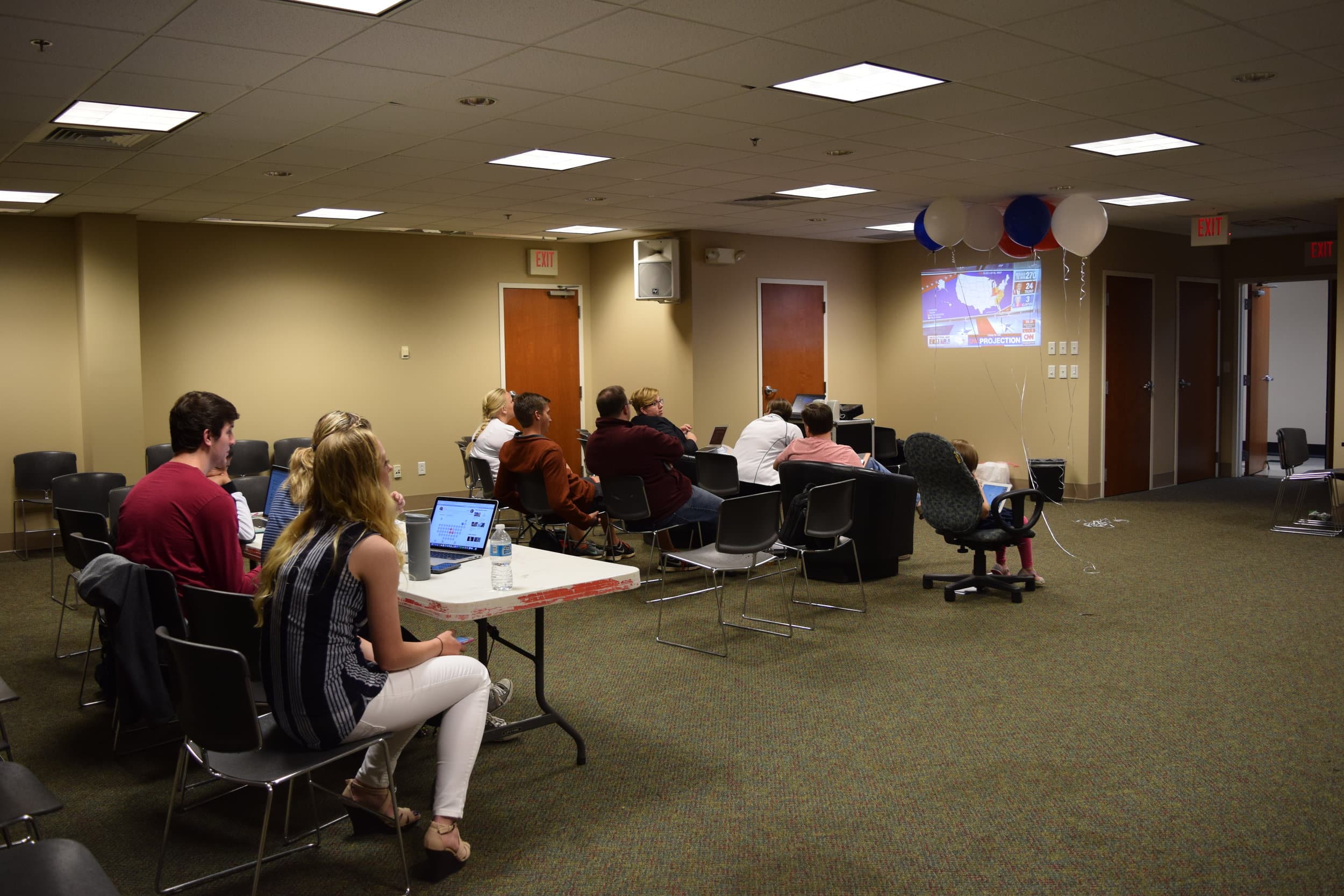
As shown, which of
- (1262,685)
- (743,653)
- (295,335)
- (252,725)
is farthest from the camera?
(295,335)

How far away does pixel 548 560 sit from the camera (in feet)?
12.8

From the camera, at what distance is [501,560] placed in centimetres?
368

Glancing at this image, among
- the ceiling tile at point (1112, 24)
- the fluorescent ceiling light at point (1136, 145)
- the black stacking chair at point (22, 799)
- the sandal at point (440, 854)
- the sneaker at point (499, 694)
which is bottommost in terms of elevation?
the sandal at point (440, 854)

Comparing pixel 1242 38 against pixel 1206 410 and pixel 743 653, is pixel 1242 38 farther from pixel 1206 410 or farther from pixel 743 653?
pixel 1206 410

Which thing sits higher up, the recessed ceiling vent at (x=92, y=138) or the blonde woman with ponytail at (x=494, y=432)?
the recessed ceiling vent at (x=92, y=138)

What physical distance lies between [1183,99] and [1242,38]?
1.08m

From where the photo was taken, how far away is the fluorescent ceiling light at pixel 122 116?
16.8ft

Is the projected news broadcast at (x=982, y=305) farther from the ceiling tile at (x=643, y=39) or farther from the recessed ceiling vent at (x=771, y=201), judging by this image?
the ceiling tile at (x=643, y=39)

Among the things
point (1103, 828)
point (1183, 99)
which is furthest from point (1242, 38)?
point (1103, 828)

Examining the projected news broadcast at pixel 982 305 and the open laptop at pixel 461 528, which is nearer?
the open laptop at pixel 461 528

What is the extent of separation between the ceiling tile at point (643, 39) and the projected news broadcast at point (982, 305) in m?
7.29

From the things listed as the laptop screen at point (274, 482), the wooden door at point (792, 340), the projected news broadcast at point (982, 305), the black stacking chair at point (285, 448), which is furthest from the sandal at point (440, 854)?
the projected news broadcast at point (982, 305)

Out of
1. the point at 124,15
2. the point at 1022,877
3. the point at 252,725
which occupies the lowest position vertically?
the point at 1022,877

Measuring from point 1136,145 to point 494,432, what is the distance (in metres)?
4.91
